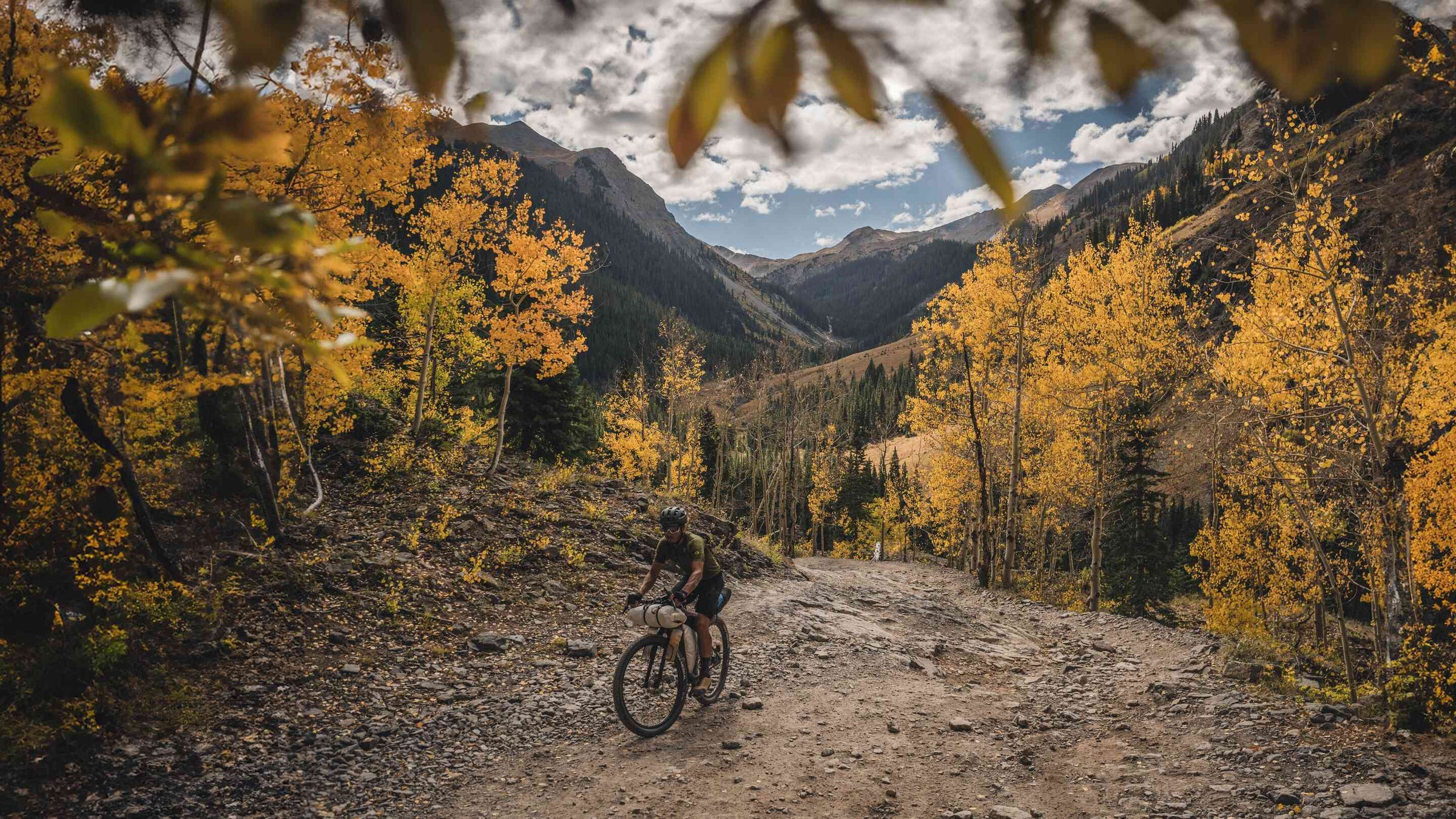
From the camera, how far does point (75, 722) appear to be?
14.3 feet

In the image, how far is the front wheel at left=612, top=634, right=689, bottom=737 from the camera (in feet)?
18.0

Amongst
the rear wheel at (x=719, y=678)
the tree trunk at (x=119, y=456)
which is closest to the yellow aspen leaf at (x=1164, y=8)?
the rear wheel at (x=719, y=678)

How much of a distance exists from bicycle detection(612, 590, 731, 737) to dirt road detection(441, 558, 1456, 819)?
0.62 feet

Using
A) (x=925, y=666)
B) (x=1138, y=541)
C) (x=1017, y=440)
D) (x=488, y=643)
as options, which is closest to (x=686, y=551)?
(x=488, y=643)

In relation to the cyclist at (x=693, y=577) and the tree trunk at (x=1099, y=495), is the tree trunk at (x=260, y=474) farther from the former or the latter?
the tree trunk at (x=1099, y=495)

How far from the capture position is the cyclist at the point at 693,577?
582cm

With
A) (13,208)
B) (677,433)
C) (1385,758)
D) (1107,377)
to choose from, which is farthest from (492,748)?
(677,433)

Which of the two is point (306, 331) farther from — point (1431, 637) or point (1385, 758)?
point (1431, 637)

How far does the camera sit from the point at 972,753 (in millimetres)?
5621

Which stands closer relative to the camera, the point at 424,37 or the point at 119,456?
the point at 424,37

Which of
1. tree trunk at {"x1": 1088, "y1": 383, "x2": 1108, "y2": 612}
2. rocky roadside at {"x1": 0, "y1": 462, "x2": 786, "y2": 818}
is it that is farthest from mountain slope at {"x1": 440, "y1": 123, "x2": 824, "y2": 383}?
rocky roadside at {"x1": 0, "y1": 462, "x2": 786, "y2": 818}

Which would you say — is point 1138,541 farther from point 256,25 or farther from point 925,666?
point 256,25

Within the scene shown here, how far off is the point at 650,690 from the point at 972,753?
121 inches

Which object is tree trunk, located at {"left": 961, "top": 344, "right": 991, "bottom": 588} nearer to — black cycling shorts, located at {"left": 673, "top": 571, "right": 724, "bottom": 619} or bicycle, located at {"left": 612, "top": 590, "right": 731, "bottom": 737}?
black cycling shorts, located at {"left": 673, "top": 571, "right": 724, "bottom": 619}
